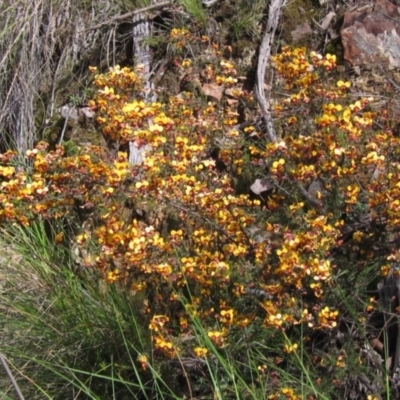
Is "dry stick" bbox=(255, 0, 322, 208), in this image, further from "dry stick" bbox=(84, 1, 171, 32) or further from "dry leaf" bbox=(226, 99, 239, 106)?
"dry stick" bbox=(84, 1, 171, 32)

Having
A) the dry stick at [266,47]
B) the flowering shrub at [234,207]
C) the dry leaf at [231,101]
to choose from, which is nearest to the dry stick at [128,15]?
the dry stick at [266,47]

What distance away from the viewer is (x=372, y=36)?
11.0 ft

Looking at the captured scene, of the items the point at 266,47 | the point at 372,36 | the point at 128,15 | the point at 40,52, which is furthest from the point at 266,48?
the point at 40,52

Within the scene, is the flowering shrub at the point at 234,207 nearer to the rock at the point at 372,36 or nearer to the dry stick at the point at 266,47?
the dry stick at the point at 266,47

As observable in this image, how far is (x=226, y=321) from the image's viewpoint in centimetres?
216

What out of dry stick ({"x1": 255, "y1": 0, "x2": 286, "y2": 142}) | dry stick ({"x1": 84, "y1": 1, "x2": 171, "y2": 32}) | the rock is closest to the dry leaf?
dry stick ({"x1": 255, "y1": 0, "x2": 286, "y2": 142})

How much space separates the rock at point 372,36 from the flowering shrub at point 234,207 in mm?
865

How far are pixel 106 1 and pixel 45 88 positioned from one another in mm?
542

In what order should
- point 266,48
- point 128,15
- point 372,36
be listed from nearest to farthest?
point 372,36, point 266,48, point 128,15

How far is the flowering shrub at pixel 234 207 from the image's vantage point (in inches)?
82.2

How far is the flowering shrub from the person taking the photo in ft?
6.85

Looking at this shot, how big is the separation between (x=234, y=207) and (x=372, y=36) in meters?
1.41

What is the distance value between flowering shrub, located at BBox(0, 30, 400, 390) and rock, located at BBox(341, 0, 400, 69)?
0.87 metres

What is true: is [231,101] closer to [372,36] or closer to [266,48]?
[266,48]
